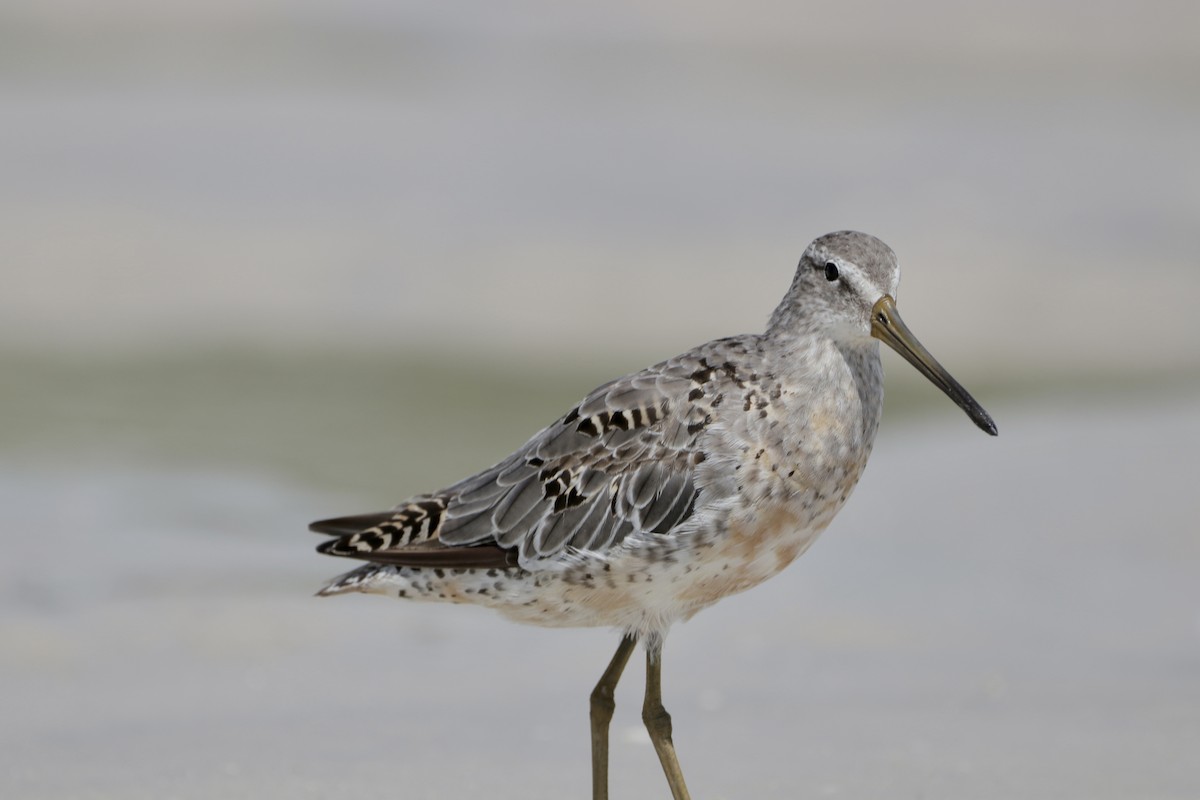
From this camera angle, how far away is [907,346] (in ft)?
18.1

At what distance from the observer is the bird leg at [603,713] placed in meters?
5.96

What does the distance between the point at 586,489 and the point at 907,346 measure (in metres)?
1.11

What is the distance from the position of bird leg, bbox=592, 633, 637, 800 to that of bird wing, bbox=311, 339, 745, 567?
48 centimetres

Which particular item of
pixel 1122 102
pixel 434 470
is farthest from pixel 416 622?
pixel 1122 102

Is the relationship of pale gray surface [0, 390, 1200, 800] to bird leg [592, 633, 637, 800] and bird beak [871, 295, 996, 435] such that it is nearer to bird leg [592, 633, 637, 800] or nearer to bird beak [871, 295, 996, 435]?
bird leg [592, 633, 637, 800]

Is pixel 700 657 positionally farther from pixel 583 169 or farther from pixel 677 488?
pixel 583 169

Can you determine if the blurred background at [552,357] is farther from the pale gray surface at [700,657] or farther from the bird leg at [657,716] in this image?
the bird leg at [657,716]

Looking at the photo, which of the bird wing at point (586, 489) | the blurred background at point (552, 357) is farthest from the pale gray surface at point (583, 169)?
the bird wing at point (586, 489)

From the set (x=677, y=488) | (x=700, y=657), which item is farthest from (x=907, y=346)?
(x=700, y=657)

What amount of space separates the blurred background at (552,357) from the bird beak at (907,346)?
4.53 ft

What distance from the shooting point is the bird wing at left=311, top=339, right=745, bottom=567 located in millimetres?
5641

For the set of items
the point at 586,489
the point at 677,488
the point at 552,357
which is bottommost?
the point at 677,488

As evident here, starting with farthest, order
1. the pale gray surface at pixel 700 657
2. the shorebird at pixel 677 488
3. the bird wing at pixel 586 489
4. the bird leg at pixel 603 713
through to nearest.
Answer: the pale gray surface at pixel 700 657, the bird leg at pixel 603 713, the bird wing at pixel 586 489, the shorebird at pixel 677 488

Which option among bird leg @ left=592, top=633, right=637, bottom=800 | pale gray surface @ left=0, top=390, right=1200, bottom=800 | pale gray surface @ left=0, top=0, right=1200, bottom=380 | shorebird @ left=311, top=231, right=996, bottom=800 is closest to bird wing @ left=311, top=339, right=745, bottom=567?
shorebird @ left=311, top=231, right=996, bottom=800
